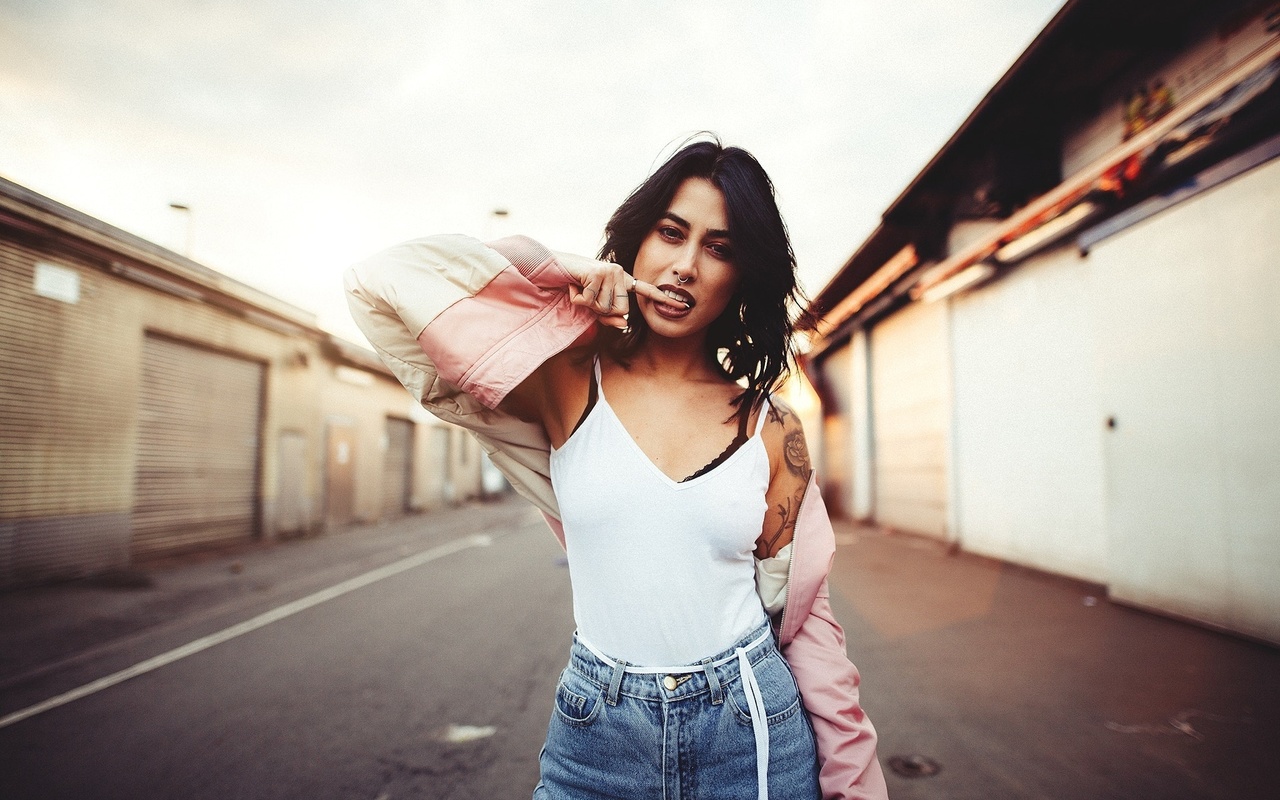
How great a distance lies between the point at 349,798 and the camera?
2.96 m

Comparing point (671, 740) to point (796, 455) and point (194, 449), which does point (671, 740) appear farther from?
point (194, 449)

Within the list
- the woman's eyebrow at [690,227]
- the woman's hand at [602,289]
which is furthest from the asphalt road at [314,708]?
the woman's eyebrow at [690,227]

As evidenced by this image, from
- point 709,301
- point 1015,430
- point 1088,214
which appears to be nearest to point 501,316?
point 709,301

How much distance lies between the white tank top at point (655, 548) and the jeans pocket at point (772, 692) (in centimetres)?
8

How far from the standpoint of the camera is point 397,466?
870 inches

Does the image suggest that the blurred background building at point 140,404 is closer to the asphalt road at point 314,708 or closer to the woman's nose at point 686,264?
the asphalt road at point 314,708

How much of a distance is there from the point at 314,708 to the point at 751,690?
392cm

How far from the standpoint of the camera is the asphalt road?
3.15 m

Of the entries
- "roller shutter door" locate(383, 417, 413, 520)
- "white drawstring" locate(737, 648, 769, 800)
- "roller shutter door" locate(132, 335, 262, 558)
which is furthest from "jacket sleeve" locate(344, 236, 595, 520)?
"roller shutter door" locate(383, 417, 413, 520)

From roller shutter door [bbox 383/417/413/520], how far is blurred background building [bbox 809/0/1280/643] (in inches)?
665

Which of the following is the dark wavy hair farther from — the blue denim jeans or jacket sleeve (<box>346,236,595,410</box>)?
the blue denim jeans

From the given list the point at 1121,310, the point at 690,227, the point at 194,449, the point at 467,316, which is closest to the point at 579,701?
the point at 467,316

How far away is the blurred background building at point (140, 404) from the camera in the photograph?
8.37 metres

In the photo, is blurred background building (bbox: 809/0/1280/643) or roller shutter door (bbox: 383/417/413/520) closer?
blurred background building (bbox: 809/0/1280/643)
